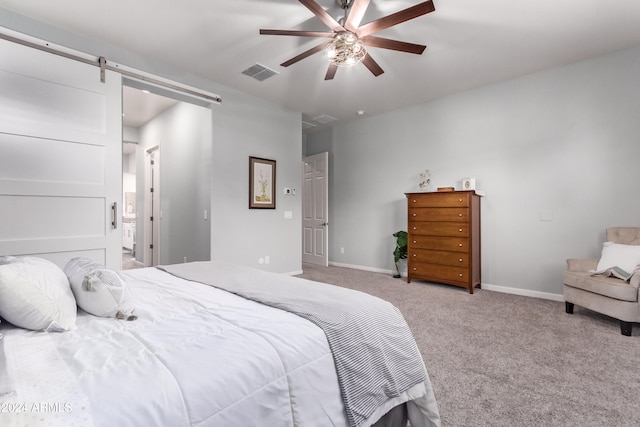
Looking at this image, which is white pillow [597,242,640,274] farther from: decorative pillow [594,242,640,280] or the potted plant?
the potted plant

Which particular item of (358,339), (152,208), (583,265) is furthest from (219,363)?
(152,208)

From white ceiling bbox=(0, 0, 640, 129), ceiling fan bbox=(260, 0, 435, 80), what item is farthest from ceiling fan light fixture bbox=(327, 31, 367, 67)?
white ceiling bbox=(0, 0, 640, 129)

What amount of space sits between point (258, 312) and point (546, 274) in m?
4.02

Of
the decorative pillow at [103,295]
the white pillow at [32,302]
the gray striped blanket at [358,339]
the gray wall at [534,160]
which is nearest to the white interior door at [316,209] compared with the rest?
the gray wall at [534,160]

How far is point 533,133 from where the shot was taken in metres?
3.93

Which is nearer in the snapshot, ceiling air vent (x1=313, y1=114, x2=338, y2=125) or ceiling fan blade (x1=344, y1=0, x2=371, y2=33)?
ceiling fan blade (x1=344, y1=0, x2=371, y2=33)

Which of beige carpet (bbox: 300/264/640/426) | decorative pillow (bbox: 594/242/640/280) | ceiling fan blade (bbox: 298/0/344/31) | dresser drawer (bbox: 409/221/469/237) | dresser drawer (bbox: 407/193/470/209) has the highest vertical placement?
ceiling fan blade (bbox: 298/0/344/31)

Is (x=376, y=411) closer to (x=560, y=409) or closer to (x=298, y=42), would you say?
(x=560, y=409)

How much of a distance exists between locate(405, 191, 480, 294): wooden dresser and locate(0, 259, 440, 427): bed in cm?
302

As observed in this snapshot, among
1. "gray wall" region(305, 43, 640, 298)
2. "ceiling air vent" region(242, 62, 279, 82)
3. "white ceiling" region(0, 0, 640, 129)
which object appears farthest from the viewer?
"ceiling air vent" region(242, 62, 279, 82)

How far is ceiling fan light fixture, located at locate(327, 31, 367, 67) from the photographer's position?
2.51 meters

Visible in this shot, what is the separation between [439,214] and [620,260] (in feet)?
6.06

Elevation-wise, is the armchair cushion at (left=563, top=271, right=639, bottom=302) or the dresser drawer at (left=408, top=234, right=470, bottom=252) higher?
the dresser drawer at (left=408, top=234, right=470, bottom=252)

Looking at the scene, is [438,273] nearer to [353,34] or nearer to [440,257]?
[440,257]
